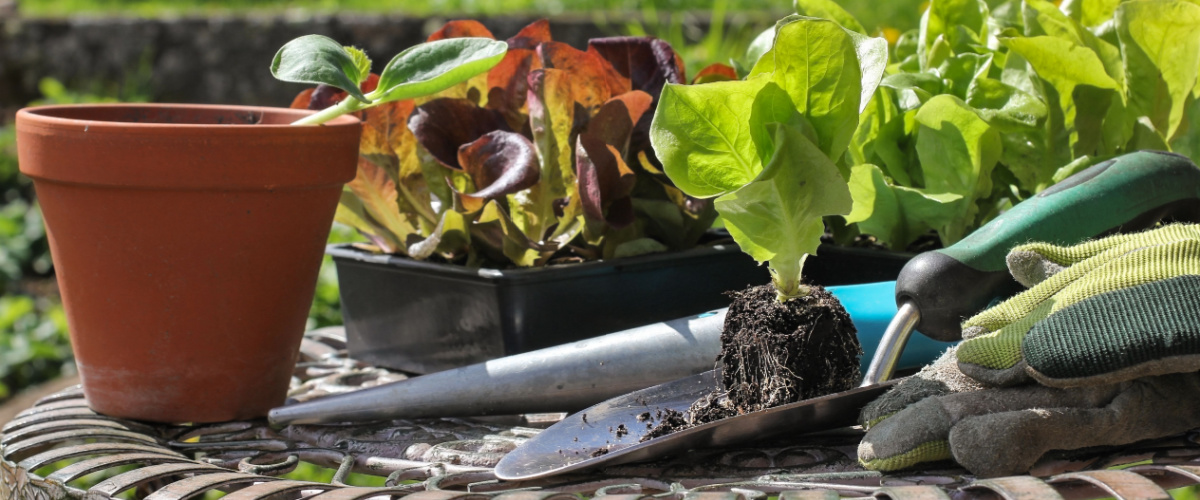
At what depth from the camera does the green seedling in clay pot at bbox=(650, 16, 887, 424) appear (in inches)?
26.9

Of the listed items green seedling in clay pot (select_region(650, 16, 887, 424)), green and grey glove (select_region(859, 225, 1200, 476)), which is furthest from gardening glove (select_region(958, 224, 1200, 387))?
green seedling in clay pot (select_region(650, 16, 887, 424))

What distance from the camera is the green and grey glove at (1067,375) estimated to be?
2.15 feet

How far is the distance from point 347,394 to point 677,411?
323mm

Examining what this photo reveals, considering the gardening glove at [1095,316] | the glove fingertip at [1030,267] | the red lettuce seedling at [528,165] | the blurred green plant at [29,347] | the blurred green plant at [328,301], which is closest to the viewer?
the gardening glove at [1095,316]

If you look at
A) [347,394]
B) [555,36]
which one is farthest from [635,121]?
[555,36]

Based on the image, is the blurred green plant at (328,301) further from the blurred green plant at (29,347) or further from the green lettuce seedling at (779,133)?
the green lettuce seedling at (779,133)

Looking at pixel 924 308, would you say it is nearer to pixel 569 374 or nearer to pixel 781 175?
pixel 781 175

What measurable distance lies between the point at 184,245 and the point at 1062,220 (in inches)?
30.0

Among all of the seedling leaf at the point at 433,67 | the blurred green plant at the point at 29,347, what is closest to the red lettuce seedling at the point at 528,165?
the seedling leaf at the point at 433,67

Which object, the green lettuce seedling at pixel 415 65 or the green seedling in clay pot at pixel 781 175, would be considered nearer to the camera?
the green seedling in clay pot at pixel 781 175

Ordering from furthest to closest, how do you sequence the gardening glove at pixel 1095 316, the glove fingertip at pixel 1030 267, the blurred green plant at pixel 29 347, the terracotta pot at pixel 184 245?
the blurred green plant at pixel 29 347 → the terracotta pot at pixel 184 245 → the glove fingertip at pixel 1030 267 → the gardening glove at pixel 1095 316

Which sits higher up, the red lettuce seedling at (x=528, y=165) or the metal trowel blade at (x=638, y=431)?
the red lettuce seedling at (x=528, y=165)

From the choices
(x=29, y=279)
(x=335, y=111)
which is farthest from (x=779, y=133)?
(x=29, y=279)

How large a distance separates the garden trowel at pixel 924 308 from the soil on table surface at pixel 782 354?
2cm
